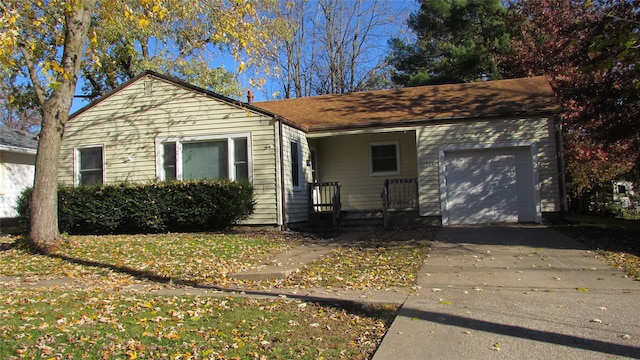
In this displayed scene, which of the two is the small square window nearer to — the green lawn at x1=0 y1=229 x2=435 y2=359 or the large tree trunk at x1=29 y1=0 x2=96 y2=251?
the large tree trunk at x1=29 y1=0 x2=96 y2=251

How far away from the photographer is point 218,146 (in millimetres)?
14359

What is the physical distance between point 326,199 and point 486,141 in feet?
17.5

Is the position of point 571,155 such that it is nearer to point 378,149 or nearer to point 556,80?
point 556,80

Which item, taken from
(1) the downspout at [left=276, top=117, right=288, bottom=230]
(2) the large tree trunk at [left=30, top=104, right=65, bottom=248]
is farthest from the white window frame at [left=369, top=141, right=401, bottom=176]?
(2) the large tree trunk at [left=30, top=104, right=65, bottom=248]

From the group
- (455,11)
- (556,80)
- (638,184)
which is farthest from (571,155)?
(455,11)

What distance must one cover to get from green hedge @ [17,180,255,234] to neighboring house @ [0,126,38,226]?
530cm

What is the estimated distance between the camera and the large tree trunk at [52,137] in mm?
10453

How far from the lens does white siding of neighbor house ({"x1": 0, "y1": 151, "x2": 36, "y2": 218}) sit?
59.4 ft

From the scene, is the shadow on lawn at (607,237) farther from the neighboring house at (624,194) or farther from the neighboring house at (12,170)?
the neighboring house at (12,170)

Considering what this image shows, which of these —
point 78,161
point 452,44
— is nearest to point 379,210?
point 78,161

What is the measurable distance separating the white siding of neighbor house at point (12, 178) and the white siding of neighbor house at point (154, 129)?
189 inches

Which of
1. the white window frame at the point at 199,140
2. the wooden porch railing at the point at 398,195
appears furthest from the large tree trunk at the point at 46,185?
the wooden porch railing at the point at 398,195

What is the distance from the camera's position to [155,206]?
13.2m

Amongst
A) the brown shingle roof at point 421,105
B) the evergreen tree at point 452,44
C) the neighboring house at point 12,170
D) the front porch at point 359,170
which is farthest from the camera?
the evergreen tree at point 452,44
